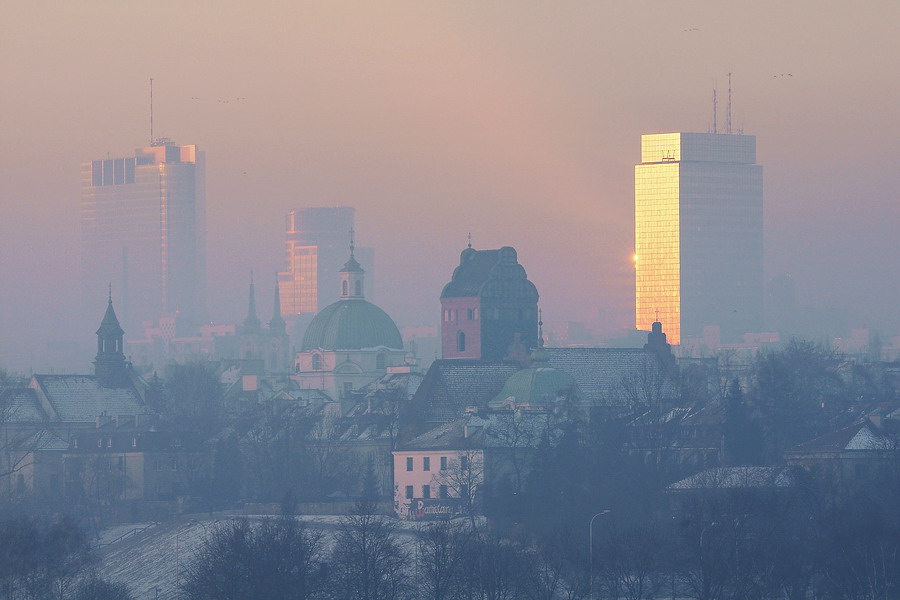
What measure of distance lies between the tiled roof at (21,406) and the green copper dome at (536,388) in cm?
3656

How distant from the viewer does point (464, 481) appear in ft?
460

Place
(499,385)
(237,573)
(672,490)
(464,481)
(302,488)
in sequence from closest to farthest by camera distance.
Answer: (237,573)
(672,490)
(464,481)
(302,488)
(499,385)

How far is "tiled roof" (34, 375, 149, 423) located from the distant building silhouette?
21.2 meters

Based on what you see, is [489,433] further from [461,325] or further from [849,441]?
[461,325]

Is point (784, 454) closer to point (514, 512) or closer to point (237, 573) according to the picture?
point (514, 512)

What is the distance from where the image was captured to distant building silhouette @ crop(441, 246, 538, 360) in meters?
192

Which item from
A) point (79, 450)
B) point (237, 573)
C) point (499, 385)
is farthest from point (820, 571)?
point (79, 450)

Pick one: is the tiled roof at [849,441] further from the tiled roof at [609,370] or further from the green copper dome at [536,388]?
the tiled roof at [609,370]

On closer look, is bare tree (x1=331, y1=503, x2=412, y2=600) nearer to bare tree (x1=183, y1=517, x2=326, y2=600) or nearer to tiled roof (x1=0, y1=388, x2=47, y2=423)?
bare tree (x1=183, y1=517, x2=326, y2=600)

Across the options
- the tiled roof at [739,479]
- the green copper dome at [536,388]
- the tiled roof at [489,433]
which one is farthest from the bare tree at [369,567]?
the green copper dome at [536,388]

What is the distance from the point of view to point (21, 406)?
615ft

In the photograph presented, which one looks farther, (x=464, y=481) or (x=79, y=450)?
(x=79, y=450)

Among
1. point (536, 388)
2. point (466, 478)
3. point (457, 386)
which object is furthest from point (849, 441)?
point (457, 386)

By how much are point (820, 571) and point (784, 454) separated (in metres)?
30.9
